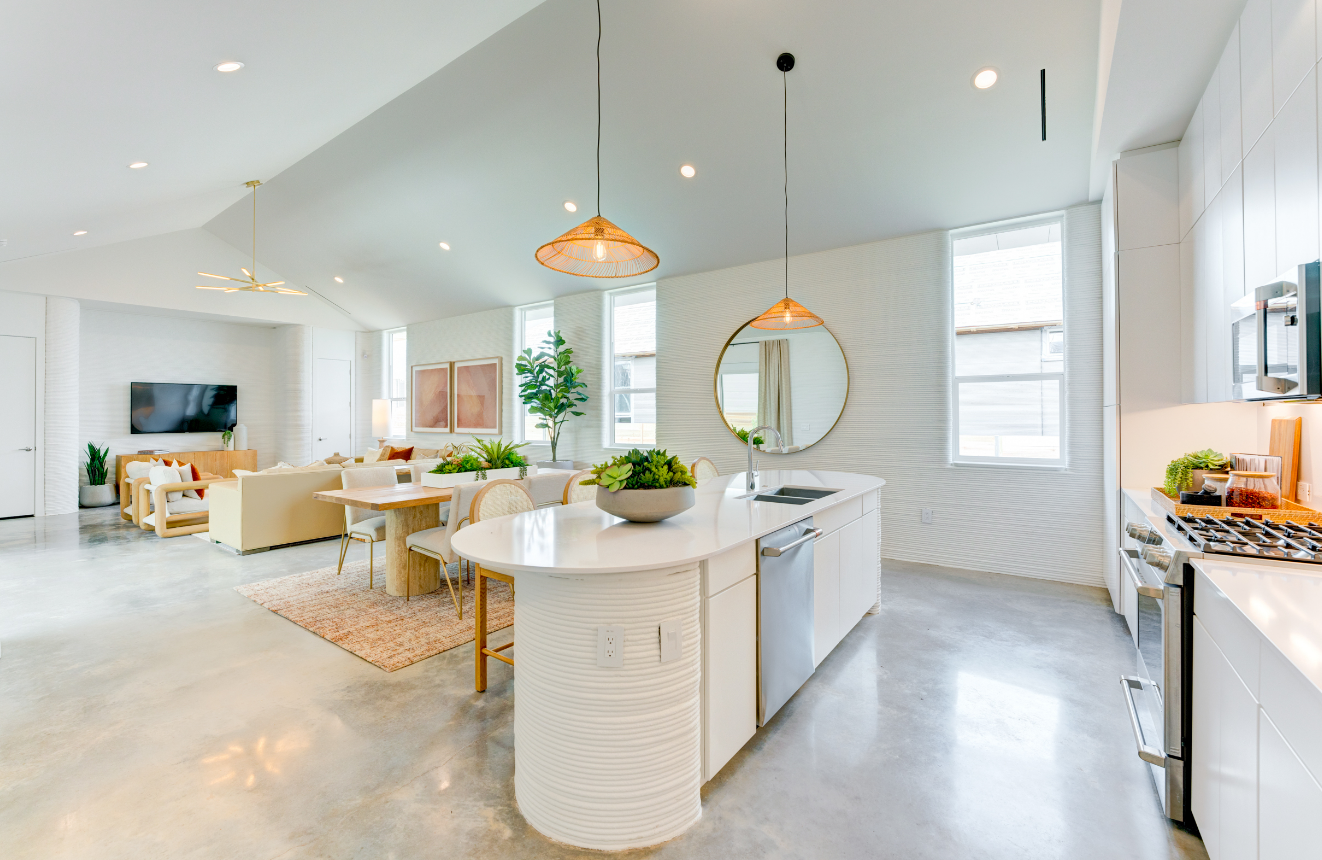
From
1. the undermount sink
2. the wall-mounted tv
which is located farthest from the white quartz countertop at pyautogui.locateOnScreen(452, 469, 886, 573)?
the wall-mounted tv

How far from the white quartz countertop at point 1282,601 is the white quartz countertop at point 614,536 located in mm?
1192

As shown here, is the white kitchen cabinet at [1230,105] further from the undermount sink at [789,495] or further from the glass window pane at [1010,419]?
the glass window pane at [1010,419]

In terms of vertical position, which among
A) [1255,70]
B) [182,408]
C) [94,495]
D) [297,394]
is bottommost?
[94,495]

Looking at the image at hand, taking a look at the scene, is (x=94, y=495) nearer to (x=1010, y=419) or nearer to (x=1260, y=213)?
(x=1010, y=419)

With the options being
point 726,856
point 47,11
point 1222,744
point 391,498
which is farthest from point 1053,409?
point 47,11

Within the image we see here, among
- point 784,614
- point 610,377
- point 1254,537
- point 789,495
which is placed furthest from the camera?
point 610,377

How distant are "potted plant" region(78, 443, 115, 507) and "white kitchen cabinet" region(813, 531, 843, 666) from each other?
9673mm

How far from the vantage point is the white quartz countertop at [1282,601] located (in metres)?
1.00

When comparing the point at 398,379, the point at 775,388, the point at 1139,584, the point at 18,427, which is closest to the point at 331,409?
the point at 398,379

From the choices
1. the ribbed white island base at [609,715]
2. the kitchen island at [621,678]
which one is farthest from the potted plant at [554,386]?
the ribbed white island base at [609,715]

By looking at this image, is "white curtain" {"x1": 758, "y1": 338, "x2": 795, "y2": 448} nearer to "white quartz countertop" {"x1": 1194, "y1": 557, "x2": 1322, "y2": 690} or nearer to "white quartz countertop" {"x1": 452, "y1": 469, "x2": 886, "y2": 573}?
"white quartz countertop" {"x1": 452, "y1": 469, "x2": 886, "y2": 573}

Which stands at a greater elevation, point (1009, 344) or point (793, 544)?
point (1009, 344)

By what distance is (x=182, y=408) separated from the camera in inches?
349

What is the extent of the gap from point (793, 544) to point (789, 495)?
1014mm
